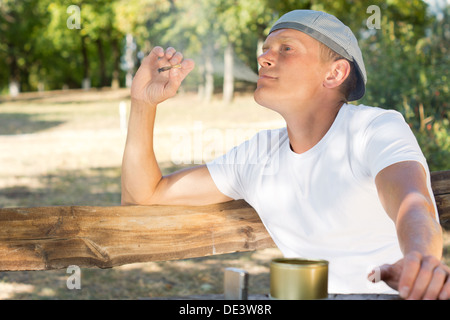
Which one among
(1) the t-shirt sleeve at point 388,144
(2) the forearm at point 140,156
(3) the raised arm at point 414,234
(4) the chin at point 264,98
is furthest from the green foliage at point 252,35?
(3) the raised arm at point 414,234

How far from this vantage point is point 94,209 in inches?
82.5

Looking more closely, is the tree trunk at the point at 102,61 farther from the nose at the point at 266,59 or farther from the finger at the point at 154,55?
the nose at the point at 266,59

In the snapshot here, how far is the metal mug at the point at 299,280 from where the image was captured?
1.20m

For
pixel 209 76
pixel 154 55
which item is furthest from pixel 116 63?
pixel 154 55

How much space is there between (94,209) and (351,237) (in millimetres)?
903

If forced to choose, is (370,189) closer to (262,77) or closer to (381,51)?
(262,77)

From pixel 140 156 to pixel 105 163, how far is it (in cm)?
825

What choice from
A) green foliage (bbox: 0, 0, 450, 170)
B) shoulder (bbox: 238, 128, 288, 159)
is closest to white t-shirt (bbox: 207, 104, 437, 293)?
shoulder (bbox: 238, 128, 288, 159)

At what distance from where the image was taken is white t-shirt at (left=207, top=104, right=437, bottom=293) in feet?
Answer: 6.13

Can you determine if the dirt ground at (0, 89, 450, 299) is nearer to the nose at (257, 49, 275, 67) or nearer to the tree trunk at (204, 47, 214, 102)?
the tree trunk at (204, 47, 214, 102)

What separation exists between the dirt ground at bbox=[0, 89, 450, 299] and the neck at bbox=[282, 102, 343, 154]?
8.80ft
